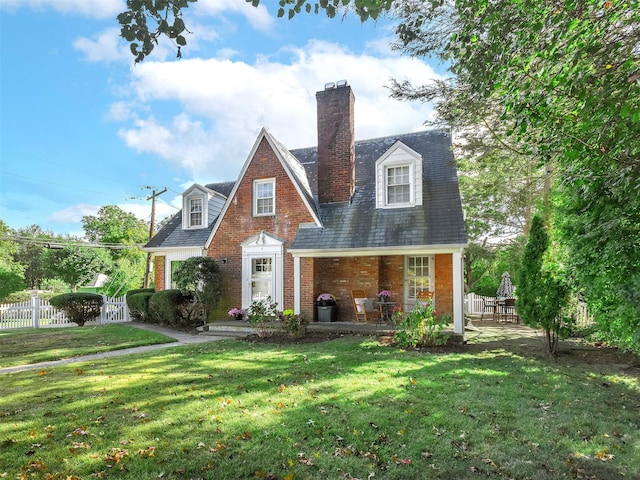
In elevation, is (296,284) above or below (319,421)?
above

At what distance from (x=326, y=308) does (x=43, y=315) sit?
12695mm

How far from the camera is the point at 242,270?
14.6 meters

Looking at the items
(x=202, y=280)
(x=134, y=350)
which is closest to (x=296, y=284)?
(x=202, y=280)

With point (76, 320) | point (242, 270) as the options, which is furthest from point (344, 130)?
point (76, 320)

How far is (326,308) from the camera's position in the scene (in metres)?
13.2

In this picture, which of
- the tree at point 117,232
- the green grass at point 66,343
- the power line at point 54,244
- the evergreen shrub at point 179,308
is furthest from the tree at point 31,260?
the green grass at point 66,343

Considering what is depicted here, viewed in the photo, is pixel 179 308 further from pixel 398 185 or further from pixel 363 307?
pixel 398 185

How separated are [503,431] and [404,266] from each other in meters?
9.61

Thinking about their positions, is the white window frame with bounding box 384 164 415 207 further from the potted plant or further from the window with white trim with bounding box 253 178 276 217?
the window with white trim with bounding box 253 178 276 217

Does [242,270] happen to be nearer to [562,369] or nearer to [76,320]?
[76,320]

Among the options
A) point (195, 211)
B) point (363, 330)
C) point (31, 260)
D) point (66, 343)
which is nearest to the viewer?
point (66, 343)

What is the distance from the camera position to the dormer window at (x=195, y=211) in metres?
17.2

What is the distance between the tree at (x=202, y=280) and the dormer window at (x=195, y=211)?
11.2 ft

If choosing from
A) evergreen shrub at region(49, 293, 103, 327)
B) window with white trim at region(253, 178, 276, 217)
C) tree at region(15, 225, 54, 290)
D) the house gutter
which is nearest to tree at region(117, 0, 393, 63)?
the house gutter
